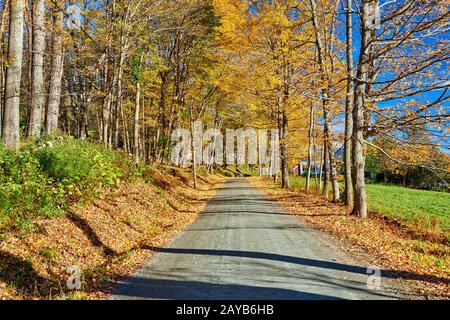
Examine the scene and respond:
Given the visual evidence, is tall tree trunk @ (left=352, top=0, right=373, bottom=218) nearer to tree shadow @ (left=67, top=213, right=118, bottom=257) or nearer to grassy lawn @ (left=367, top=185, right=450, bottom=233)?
grassy lawn @ (left=367, top=185, right=450, bottom=233)

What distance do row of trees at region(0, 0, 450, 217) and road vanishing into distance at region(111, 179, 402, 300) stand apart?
4973 millimetres

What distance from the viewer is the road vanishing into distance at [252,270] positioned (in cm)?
587

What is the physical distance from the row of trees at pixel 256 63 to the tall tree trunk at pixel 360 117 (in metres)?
0.04

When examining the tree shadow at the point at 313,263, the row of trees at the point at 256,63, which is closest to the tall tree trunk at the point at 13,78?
the row of trees at the point at 256,63

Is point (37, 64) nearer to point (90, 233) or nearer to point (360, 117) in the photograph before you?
point (90, 233)

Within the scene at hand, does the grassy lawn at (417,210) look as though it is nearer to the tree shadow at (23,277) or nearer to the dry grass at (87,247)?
the dry grass at (87,247)

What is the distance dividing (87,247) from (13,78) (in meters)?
6.01

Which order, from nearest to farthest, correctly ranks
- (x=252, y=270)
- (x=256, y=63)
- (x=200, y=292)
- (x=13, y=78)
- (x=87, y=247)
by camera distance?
(x=200, y=292), (x=252, y=270), (x=87, y=247), (x=13, y=78), (x=256, y=63)

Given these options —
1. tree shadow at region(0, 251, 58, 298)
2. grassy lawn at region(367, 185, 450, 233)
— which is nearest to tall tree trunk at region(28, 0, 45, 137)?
tree shadow at region(0, 251, 58, 298)

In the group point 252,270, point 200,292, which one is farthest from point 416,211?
point 200,292

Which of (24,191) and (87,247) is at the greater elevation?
(24,191)

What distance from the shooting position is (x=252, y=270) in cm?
706

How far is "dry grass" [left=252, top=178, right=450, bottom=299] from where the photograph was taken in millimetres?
6654
